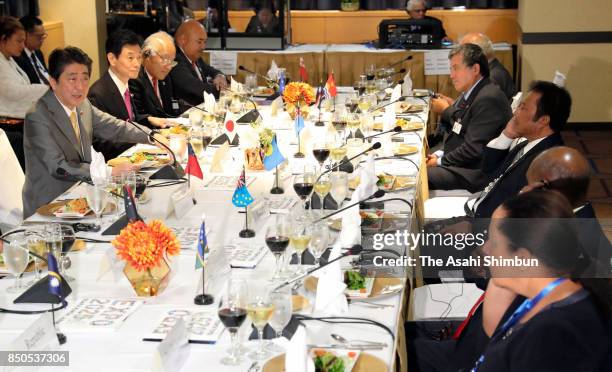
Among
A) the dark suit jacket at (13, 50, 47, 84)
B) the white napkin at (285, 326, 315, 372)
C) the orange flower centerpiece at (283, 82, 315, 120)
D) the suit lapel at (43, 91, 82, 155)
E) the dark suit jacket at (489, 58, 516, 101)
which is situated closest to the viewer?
the white napkin at (285, 326, 315, 372)

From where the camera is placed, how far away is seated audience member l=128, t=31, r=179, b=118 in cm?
549

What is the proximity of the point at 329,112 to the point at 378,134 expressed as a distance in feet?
3.20

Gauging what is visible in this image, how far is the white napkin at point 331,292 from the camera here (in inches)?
92.8

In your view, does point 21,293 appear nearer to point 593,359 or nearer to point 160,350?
point 160,350

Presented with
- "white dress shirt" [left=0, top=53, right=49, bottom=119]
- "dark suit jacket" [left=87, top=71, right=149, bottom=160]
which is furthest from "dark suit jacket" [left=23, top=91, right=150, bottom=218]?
"white dress shirt" [left=0, top=53, right=49, bottom=119]

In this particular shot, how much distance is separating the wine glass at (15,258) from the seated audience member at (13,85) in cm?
376

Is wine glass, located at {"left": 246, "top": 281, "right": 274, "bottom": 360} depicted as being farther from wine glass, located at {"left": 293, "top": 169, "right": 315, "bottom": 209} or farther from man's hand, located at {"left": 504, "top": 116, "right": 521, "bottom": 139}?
man's hand, located at {"left": 504, "top": 116, "right": 521, "bottom": 139}

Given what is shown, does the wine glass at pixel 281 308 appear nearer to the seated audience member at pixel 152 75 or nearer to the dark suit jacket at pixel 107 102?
the dark suit jacket at pixel 107 102

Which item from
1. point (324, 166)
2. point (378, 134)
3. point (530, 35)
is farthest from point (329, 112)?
point (530, 35)

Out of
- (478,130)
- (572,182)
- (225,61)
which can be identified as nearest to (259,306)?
(572,182)

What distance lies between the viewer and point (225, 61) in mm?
7859

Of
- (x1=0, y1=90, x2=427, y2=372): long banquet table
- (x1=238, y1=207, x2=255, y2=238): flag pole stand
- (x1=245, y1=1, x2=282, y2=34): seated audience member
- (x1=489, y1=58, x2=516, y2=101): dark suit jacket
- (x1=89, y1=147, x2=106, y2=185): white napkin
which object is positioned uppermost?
(x1=245, y1=1, x2=282, y2=34): seated audience member

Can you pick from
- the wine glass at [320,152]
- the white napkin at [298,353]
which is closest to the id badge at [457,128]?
the wine glass at [320,152]

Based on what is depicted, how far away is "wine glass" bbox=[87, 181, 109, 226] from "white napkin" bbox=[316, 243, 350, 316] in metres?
1.07
